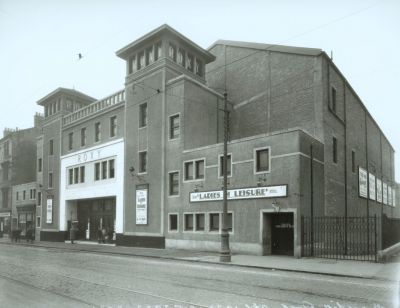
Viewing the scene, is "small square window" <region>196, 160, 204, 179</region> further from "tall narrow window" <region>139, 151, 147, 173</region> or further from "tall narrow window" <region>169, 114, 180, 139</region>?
"tall narrow window" <region>139, 151, 147, 173</region>

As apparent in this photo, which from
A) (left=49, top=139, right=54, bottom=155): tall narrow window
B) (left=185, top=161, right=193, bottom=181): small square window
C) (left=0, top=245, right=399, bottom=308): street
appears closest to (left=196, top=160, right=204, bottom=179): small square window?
(left=185, top=161, right=193, bottom=181): small square window

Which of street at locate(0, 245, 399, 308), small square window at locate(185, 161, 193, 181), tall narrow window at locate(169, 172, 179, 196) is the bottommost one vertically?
street at locate(0, 245, 399, 308)

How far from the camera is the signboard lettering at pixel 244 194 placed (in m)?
22.1

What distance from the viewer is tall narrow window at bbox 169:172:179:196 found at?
28359 millimetres

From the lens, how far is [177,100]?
28.6 m

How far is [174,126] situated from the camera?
95.5ft

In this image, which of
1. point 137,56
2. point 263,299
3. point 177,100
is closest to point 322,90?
point 177,100

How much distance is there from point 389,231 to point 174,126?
1529 cm

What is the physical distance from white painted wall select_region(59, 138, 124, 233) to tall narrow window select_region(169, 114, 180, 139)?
19.2ft

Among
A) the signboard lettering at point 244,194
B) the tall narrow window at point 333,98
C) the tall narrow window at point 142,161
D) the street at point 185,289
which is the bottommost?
the street at point 185,289

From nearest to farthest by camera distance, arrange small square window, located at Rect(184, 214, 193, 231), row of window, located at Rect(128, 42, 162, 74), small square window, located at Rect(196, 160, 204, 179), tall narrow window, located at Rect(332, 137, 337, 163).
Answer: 1. small square window, located at Rect(196, 160, 204, 179)
2. small square window, located at Rect(184, 214, 193, 231)
3. tall narrow window, located at Rect(332, 137, 337, 163)
4. row of window, located at Rect(128, 42, 162, 74)

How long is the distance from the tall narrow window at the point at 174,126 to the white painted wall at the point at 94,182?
5.84m

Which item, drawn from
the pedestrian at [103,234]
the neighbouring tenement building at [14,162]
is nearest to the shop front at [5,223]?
the neighbouring tenement building at [14,162]

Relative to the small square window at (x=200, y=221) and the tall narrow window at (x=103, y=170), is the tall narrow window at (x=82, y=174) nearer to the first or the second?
the tall narrow window at (x=103, y=170)
